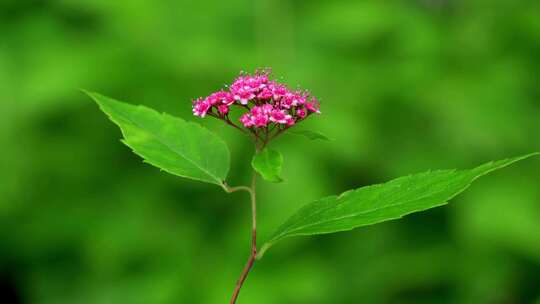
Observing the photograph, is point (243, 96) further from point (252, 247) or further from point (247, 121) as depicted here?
point (252, 247)

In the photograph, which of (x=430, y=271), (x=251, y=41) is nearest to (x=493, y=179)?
(x=430, y=271)

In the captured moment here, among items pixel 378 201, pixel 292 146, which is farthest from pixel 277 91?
pixel 292 146

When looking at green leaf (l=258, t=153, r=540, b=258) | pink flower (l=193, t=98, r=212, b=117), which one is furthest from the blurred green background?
green leaf (l=258, t=153, r=540, b=258)

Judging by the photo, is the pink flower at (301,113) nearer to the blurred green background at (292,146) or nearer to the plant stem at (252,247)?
the plant stem at (252,247)

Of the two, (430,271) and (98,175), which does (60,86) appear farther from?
(430,271)

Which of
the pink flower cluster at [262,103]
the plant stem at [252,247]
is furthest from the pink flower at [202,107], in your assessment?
the plant stem at [252,247]

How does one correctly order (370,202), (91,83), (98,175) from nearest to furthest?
(370,202) < (91,83) < (98,175)

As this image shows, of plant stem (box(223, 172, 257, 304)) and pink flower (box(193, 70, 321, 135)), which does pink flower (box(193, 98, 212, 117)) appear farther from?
plant stem (box(223, 172, 257, 304))
